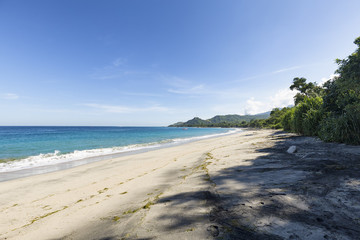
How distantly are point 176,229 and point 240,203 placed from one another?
1.36 meters

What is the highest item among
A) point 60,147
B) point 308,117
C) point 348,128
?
point 308,117

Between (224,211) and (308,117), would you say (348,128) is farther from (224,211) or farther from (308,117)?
(224,211)

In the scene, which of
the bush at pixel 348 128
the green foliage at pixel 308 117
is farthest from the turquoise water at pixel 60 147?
the bush at pixel 348 128

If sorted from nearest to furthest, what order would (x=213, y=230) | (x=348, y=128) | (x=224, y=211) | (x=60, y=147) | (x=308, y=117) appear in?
(x=213, y=230) → (x=224, y=211) → (x=348, y=128) → (x=308, y=117) → (x=60, y=147)

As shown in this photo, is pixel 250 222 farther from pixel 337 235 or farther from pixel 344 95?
pixel 344 95

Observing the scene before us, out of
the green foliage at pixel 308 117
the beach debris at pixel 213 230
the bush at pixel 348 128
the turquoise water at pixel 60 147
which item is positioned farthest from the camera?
the green foliage at pixel 308 117

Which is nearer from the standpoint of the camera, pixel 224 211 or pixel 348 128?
pixel 224 211

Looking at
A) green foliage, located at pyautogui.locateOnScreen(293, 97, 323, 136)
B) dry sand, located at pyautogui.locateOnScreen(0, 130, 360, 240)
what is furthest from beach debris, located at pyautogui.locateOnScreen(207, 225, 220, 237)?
green foliage, located at pyautogui.locateOnScreen(293, 97, 323, 136)

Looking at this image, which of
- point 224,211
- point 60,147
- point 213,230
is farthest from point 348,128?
point 60,147

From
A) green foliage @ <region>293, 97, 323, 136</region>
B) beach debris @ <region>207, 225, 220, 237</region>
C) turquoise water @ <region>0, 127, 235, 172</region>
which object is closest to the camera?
beach debris @ <region>207, 225, 220, 237</region>

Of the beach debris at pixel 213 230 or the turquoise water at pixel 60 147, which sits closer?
the beach debris at pixel 213 230

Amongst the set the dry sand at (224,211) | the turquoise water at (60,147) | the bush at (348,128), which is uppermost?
the bush at (348,128)

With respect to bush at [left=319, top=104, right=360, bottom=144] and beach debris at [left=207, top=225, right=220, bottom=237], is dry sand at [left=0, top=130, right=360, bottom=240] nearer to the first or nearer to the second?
beach debris at [left=207, top=225, right=220, bottom=237]

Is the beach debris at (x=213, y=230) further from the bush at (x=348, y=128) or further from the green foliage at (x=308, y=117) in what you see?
the green foliage at (x=308, y=117)
